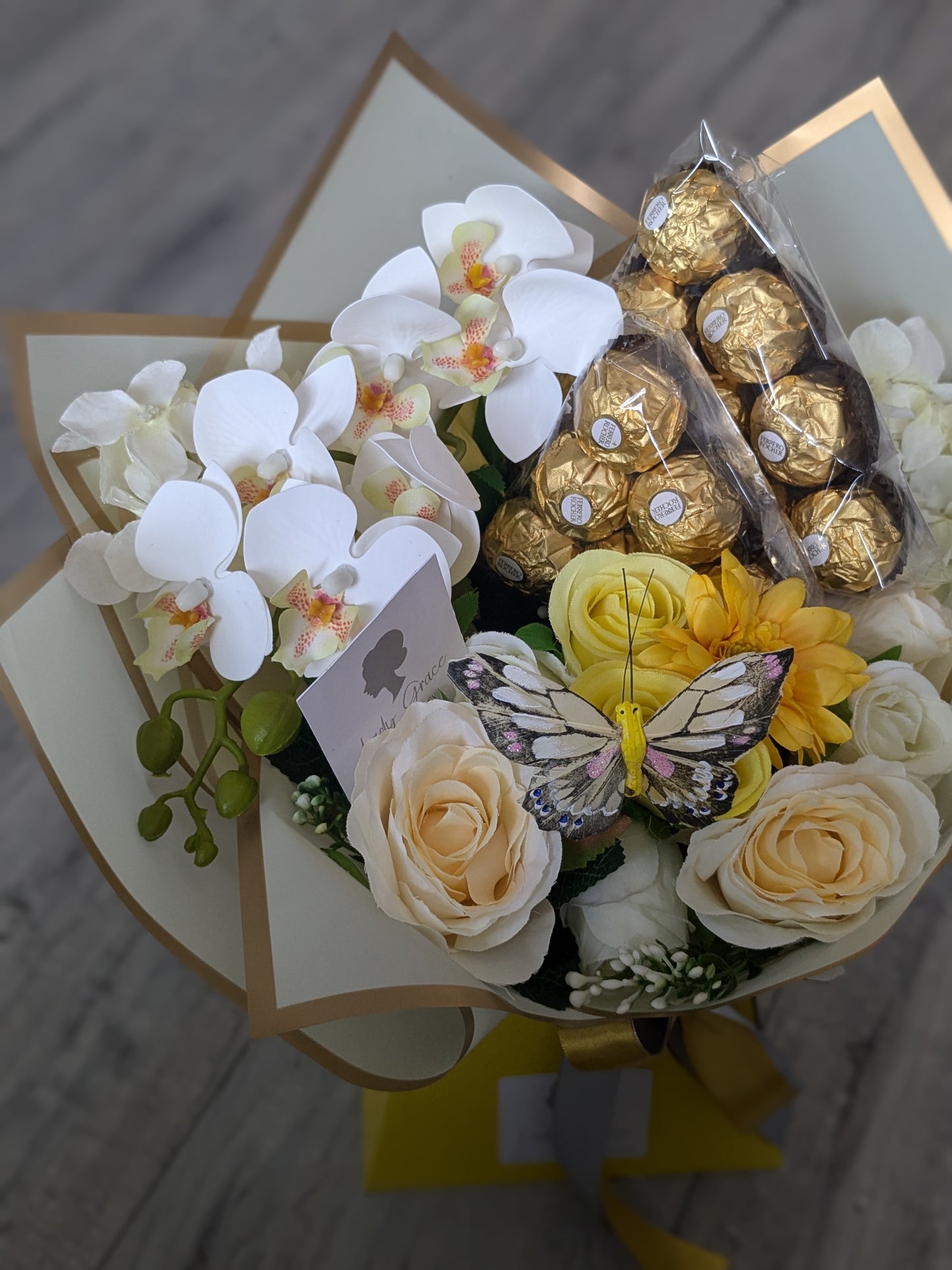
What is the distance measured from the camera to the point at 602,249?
2.61ft

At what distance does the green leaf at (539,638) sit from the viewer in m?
0.62

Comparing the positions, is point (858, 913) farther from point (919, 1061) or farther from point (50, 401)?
point (919, 1061)

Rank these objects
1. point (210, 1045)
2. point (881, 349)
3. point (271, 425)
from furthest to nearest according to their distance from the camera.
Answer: point (210, 1045) → point (881, 349) → point (271, 425)

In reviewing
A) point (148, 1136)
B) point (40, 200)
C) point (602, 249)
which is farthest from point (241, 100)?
point (148, 1136)

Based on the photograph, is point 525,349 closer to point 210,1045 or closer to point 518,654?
point 518,654

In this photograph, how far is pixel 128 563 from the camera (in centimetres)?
59

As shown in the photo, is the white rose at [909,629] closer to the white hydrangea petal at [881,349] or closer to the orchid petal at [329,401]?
the white hydrangea petal at [881,349]

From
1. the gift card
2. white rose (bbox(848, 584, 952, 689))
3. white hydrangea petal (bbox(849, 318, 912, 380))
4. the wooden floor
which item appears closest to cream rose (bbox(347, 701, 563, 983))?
the gift card

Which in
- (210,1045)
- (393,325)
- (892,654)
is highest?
(393,325)

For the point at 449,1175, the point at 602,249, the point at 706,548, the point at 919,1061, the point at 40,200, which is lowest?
the point at 919,1061

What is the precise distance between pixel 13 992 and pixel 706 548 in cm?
93

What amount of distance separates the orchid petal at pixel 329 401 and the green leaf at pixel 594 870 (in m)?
0.28

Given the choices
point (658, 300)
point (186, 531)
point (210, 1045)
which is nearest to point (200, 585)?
point (186, 531)

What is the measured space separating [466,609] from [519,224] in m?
0.26
